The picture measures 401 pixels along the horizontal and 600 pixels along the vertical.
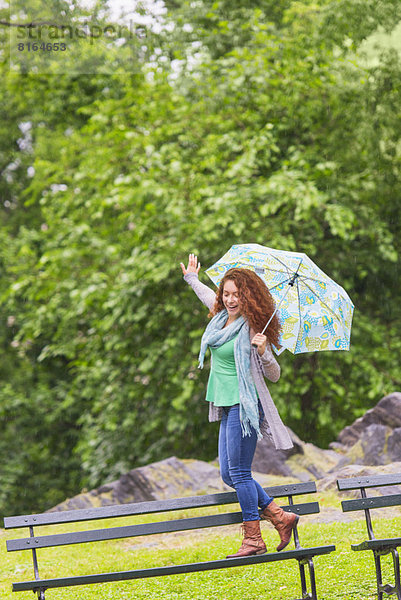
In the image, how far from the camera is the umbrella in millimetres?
4547

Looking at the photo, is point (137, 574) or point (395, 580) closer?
point (137, 574)

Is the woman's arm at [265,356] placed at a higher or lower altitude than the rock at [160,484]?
higher

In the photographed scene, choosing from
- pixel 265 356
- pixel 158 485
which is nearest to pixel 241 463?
pixel 265 356

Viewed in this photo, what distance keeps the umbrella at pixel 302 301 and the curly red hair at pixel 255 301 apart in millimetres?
72

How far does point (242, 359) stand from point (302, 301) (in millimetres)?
588

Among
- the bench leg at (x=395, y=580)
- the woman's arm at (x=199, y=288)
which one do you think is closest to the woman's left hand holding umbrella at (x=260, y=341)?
the woman's arm at (x=199, y=288)

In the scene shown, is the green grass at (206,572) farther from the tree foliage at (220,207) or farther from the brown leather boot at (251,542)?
the tree foliage at (220,207)

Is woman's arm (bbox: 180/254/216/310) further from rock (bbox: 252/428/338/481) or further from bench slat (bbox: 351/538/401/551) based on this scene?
rock (bbox: 252/428/338/481)

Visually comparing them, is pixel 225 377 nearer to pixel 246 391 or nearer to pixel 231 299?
pixel 246 391

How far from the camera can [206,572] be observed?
6324 millimetres

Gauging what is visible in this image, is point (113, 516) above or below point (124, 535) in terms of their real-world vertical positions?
above

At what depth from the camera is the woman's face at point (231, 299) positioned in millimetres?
4430

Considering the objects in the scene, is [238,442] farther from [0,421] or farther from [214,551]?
[0,421]

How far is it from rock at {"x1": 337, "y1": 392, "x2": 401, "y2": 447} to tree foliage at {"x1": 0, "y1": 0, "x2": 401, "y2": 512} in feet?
1.73
